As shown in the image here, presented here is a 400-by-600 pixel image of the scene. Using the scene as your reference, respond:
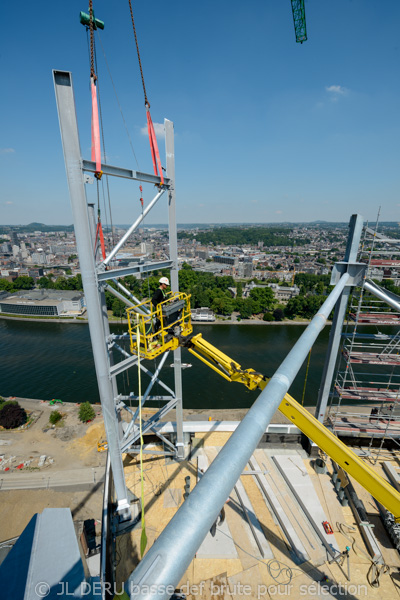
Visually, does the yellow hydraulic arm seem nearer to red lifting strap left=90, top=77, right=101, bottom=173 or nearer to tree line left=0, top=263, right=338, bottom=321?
red lifting strap left=90, top=77, right=101, bottom=173

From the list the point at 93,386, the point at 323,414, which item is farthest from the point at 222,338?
the point at 323,414

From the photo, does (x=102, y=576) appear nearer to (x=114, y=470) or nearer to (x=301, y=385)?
(x=114, y=470)

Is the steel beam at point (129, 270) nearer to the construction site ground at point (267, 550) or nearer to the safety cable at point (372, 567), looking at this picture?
the construction site ground at point (267, 550)

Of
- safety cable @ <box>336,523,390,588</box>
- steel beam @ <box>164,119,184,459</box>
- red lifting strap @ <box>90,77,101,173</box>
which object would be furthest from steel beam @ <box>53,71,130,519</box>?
safety cable @ <box>336,523,390,588</box>

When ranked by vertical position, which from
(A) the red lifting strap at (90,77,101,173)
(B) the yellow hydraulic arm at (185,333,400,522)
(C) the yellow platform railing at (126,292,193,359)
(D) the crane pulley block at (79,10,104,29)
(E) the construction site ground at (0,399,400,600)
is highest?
(D) the crane pulley block at (79,10,104,29)

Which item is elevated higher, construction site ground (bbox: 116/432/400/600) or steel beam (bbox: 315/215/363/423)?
steel beam (bbox: 315/215/363/423)

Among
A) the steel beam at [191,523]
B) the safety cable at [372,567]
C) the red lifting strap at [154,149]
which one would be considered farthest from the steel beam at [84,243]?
the safety cable at [372,567]
